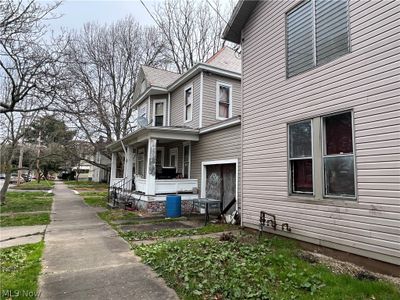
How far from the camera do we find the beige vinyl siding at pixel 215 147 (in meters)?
9.66

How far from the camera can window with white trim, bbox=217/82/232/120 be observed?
1287 centimetres

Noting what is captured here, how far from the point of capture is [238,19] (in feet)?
27.7

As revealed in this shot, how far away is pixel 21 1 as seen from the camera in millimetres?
7410

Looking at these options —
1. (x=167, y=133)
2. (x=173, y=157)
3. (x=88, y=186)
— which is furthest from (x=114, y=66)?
(x=167, y=133)

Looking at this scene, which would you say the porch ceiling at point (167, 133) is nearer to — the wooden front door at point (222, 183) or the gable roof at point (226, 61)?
the wooden front door at point (222, 183)

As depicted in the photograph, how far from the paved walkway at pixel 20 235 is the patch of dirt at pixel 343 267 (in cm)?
641

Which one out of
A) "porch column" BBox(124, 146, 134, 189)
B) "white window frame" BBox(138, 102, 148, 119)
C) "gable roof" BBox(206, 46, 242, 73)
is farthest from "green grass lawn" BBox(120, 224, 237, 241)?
"white window frame" BBox(138, 102, 148, 119)

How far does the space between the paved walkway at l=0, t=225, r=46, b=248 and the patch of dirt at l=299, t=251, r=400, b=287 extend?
641 cm

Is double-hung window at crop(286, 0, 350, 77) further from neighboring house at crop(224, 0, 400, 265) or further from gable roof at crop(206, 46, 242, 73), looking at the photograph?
gable roof at crop(206, 46, 242, 73)

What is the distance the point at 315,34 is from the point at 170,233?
617 cm

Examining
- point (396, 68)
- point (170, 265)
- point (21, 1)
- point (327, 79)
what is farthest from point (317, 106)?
point (21, 1)

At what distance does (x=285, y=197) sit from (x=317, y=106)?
2231 mm

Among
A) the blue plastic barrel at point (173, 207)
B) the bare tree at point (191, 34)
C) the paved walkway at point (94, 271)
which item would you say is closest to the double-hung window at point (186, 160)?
the blue plastic barrel at point (173, 207)

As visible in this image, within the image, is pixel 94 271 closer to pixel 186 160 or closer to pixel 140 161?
pixel 186 160
